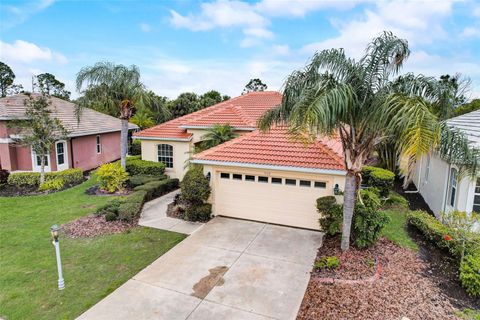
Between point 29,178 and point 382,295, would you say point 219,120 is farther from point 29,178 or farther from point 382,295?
point 382,295

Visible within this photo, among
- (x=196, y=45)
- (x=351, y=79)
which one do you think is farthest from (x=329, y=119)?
(x=196, y=45)

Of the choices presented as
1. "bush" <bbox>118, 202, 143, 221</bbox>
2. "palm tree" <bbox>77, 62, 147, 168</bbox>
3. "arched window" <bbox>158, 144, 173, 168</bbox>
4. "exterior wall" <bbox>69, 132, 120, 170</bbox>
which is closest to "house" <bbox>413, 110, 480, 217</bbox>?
"bush" <bbox>118, 202, 143, 221</bbox>

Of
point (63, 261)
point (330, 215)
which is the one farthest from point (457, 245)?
point (63, 261)

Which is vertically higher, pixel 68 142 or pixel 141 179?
pixel 68 142

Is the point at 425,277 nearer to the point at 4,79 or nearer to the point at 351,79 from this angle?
the point at 351,79

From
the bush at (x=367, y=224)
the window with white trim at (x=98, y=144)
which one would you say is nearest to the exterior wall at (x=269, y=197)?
the bush at (x=367, y=224)

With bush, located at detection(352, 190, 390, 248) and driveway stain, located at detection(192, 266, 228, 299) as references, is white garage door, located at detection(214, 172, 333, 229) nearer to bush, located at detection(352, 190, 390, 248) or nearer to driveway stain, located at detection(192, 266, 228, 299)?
bush, located at detection(352, 190, 390, 248)

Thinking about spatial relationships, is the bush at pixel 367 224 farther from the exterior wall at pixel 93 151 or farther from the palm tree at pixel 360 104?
the exterior wall at pixel 93 151
